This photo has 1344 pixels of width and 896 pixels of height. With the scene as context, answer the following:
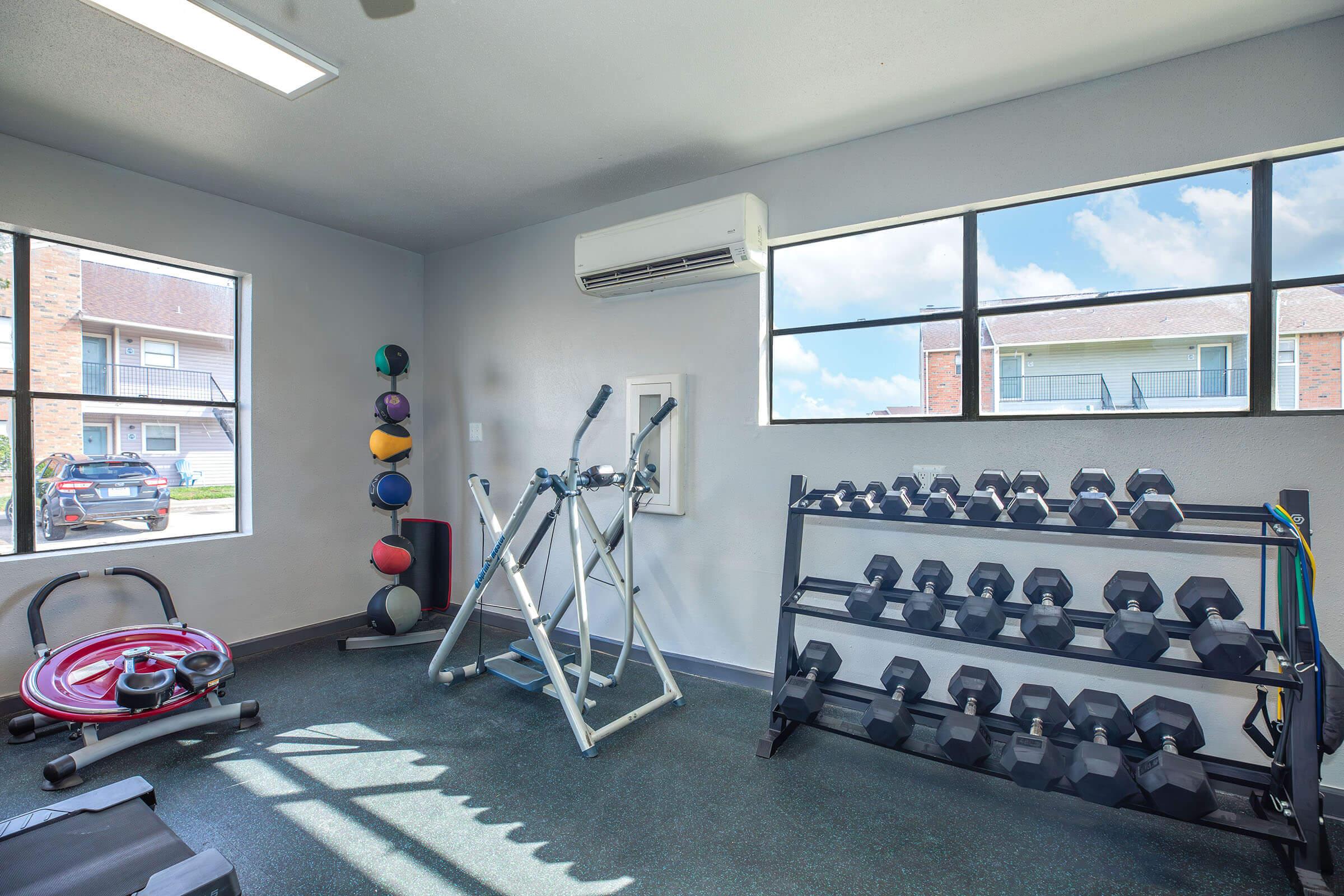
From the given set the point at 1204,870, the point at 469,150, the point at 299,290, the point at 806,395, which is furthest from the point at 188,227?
the point at 1204,870

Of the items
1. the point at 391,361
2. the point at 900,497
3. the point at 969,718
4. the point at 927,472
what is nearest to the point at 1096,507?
the point at 900,497

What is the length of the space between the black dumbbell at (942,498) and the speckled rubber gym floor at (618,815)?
100 cm

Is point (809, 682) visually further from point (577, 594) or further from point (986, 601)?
point (577, 594)

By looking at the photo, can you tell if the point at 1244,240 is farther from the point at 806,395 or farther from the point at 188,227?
the point at 188,227

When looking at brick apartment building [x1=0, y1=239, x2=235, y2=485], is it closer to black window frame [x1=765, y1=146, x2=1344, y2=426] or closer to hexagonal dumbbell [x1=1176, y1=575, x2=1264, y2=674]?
→ black window frame [x1=765, y1=146, x2=1344, y2=426]

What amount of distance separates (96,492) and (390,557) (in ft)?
4.70

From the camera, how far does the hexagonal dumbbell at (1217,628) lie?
167cm

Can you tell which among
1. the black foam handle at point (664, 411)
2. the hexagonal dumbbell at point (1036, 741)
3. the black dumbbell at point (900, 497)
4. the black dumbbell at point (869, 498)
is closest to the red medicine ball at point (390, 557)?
the black foam handle at point (664, 411)

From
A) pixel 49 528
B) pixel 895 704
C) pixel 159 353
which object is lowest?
pixel 895 704

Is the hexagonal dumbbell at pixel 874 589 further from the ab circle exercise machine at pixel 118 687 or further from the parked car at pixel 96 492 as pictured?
the parked car at pixel 96 492

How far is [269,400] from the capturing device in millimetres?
3562

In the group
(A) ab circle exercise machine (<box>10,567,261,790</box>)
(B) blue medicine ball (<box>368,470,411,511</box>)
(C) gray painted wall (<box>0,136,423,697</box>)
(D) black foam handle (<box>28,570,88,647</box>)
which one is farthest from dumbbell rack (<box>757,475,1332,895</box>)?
(D) black foam handle (<box>28,570,88,647</box>)

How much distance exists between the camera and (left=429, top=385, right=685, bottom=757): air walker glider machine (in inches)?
97.2

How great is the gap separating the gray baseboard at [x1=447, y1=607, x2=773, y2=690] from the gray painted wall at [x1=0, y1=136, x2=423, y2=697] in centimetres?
159
